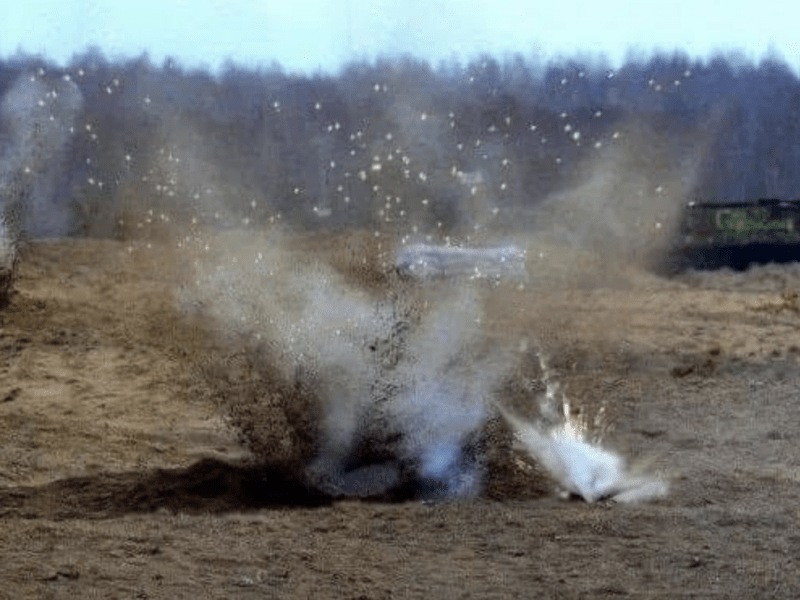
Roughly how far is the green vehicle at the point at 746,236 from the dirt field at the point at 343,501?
14205mm

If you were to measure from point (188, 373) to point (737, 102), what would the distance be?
57.2 meters

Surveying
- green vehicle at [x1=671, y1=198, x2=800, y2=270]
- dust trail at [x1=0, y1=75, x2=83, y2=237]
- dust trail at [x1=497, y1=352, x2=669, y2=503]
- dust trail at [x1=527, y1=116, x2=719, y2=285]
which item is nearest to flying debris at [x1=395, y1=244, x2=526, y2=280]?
dust trail at [x1=527, y1=116, x2=719, y2=285]

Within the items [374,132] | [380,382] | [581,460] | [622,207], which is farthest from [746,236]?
[374,132]

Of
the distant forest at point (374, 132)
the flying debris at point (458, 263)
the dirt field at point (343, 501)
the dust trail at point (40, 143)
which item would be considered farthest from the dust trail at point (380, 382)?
the distant forest at point (374, 132)

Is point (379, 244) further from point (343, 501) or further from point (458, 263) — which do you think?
point (343, 501)

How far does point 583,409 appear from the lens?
441 inches

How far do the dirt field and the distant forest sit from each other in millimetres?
22995

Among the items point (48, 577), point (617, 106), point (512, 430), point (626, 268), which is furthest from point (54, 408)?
point (617, 106)

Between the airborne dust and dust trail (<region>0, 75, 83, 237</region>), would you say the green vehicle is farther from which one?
dust trail (<region>0, 75, 83, 237</region>)

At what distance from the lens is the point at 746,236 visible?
2881 cm

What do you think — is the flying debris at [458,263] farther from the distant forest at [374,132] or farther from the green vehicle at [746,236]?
the distant forest at [374,132]

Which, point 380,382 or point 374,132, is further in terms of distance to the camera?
point 374,132

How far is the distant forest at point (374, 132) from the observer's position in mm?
41812

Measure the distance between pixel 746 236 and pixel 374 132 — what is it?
976 inches
